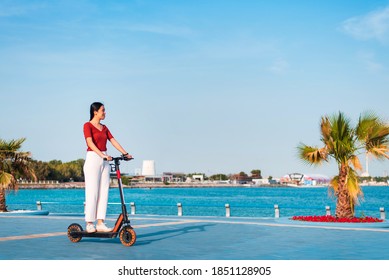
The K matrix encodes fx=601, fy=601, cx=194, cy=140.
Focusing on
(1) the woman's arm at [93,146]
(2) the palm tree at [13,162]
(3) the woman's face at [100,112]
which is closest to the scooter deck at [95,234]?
(1) the woman's arm at [93,146]

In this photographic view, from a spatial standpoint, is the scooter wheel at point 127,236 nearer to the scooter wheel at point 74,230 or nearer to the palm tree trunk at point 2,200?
the scooter wheel at point 74,230

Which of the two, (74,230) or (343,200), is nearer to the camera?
(74,230)

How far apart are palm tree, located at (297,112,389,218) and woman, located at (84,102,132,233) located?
9571 millimetres

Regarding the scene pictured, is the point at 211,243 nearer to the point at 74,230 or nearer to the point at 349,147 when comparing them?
the point at 74,230

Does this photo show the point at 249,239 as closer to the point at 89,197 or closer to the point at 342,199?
the point at 89,197

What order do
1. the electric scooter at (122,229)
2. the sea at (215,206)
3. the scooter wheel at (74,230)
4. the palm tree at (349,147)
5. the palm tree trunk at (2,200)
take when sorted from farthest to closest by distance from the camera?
the sea at (215,206)
the palm tree trunk at (2,200)
the palm tree at (349,147)
the scooter wheel at (74,230)
the electric scooter at (122,229)

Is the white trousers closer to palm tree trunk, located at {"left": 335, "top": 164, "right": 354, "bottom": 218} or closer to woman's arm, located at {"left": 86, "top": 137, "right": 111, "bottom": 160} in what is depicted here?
woman's arm, located at {"left": 86, "top": 137, "right": 111, "bottom": 160}

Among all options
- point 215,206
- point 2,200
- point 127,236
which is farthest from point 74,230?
point 2,200

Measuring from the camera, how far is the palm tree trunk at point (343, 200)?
65.7 ft

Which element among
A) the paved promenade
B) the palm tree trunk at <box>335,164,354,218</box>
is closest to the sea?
the palm tree trunk at <box>335,164,354,218</box>

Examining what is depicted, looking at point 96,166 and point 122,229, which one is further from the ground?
point 96,166

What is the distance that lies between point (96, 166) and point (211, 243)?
312 centimetres

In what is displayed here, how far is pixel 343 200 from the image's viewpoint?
20.1 metres

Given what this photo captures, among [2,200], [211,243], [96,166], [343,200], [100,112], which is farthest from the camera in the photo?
[2,200]
